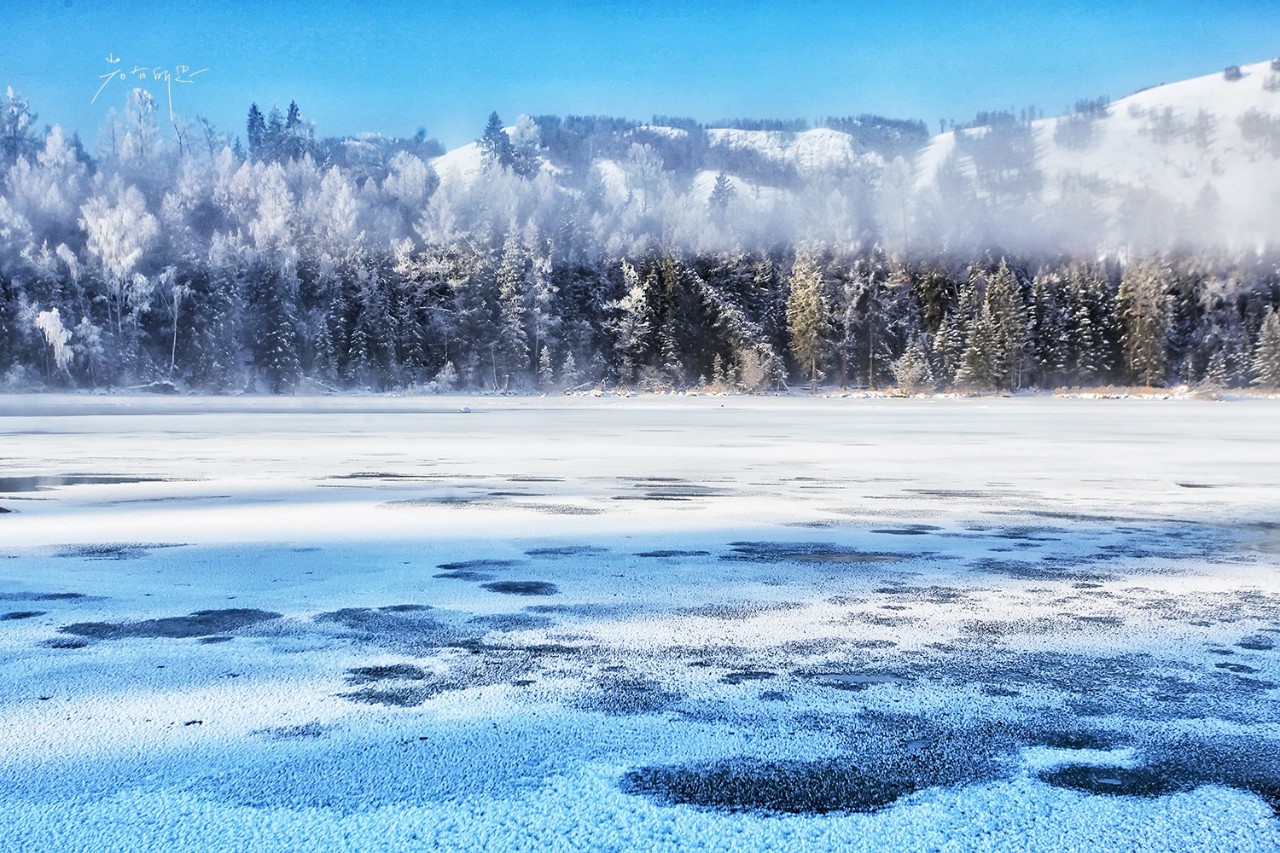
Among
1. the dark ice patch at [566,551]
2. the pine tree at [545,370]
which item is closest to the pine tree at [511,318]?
the pine tree at [545,370]

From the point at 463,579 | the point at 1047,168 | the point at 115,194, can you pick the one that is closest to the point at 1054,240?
the point at 1047,168

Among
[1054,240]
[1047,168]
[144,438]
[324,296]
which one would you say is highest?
[1047,168]

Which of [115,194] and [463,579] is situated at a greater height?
→ [115,194]

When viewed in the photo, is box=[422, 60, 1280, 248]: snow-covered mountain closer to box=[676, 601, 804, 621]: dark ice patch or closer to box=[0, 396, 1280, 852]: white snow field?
box=[0, 396, 1280, 852]: white snow field

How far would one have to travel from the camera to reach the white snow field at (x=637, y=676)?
161 cm

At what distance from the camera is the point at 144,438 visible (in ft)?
42.3

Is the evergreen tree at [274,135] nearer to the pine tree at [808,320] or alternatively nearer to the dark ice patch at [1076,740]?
the pine tree at [808,320]

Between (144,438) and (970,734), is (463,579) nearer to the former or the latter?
(970,734)

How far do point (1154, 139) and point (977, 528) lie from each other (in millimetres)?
118793

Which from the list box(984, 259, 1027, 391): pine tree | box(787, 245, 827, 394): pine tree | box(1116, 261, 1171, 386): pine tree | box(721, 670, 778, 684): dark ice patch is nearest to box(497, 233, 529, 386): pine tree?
box(787, 245, 827, 394): pine tree

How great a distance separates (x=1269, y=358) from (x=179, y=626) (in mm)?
60093

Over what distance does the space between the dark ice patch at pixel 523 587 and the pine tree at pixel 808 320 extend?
5460 centimetres

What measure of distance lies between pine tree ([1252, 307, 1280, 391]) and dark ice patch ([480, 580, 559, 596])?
57.9m

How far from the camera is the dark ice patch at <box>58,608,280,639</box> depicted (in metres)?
2.79
